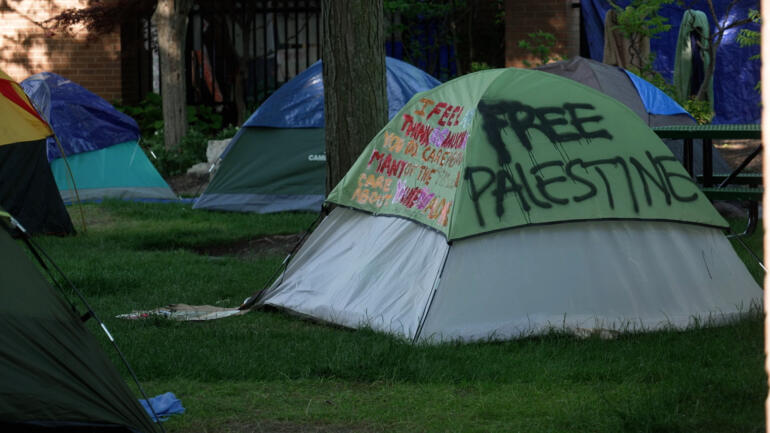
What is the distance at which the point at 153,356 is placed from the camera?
208 inches

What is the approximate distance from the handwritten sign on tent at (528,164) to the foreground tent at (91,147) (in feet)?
22.8

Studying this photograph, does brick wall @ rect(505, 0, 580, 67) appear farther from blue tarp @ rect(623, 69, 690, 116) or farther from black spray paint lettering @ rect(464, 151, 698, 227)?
black spray paint lettering @ rect(464, 151, 698, 227)

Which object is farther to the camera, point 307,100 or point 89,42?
point 89,42

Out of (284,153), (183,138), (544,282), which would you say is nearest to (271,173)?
(284,153)

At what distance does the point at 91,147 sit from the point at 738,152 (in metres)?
8.03

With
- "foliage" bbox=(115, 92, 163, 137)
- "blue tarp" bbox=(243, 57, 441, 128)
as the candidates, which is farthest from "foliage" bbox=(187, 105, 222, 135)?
"blue tarp" bbox=(243, 57, 441, 128)

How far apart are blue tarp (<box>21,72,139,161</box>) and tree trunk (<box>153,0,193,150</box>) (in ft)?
6.91

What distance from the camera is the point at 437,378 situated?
191 inches

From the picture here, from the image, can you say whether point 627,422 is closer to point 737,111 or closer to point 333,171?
point 333,171

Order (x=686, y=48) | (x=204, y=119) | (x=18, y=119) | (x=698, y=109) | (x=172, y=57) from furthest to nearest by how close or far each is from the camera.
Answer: (x=204, y=119)
(x=172, y=57)
(x=686, y=48)
(x=698, y=109)
(x=18, y=119)

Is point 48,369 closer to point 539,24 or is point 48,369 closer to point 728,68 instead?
point 539,24

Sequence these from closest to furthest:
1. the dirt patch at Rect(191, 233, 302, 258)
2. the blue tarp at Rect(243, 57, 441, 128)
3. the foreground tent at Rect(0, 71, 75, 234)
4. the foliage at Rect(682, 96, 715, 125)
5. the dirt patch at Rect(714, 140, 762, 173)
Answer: the dirt patch at Rect(191, 233, 302, 258), the foreground tent at Rect(0, 71, 75, 234), the blue tarp at Rect(243, 57, 441, 128), the foliage at Rect(682, 96, 715, 125), the dirt patch at Rect(714, 140, 762, 173)

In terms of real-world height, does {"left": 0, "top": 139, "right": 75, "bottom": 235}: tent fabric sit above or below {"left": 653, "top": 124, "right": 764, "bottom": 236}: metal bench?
below

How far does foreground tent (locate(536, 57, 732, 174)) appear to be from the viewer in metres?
10.3
